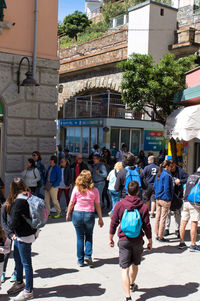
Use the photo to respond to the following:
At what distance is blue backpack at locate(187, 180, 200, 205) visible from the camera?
689 cm

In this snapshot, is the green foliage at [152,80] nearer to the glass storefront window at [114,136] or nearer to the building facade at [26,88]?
the building facade at [26,88]

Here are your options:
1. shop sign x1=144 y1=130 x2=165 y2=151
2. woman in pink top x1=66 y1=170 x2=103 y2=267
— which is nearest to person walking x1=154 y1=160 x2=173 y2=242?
woman in pink top x1=66 y1=170 x2=103 y2=267

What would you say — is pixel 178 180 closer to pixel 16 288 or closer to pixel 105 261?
pixel 105 261

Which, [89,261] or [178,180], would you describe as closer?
[89,261]

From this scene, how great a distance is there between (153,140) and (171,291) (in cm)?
1745

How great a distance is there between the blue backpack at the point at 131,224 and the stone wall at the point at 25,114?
654cm

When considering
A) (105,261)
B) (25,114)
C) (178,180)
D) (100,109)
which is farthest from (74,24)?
(105,261)

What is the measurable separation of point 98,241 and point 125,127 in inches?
555

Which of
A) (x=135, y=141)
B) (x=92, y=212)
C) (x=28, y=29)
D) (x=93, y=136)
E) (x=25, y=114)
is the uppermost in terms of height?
(x=28, y=29)

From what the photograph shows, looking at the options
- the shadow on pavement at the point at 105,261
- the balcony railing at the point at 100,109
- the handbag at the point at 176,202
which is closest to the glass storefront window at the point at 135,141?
the balcony railing at the point at 100,109

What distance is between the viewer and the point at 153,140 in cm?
2231

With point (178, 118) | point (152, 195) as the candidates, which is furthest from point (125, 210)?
point (178, 118)

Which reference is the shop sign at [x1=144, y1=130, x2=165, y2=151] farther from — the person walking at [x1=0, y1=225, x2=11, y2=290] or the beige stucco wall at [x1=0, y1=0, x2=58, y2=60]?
the person walking at [x1=0, y1=225, x2=11, y2=290]

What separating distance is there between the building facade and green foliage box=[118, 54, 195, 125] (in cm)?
377
